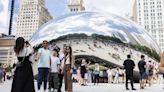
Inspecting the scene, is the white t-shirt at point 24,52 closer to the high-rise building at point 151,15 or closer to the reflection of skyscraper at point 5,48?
the high-rise building at point 151,15

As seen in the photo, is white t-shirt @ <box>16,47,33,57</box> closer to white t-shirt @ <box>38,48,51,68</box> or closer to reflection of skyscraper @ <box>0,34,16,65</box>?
white t-shirt @ <box>38,48,51,68</box>

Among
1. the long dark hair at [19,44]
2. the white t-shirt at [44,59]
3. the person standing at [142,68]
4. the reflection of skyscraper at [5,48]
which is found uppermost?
the reflection of skyscraper at [5,48]

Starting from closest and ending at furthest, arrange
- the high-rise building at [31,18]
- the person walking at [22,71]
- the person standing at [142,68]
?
the person walking at [22,71] < the person standing at [142,68] < the high-rise building at [31,18]

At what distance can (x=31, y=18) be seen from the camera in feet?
484

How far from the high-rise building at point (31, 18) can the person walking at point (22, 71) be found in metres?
140

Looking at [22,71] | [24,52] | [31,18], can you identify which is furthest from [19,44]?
[31,18]

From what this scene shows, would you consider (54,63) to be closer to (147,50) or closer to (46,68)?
(46,68)

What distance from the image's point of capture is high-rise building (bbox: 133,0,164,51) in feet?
400

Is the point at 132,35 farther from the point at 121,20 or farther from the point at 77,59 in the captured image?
the point at 77,59

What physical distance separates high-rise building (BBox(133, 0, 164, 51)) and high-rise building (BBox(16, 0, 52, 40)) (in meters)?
41.6

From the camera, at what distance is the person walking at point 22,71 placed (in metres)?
5.51

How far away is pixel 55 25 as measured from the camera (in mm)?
21203

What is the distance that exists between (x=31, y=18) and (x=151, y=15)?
5177 cm

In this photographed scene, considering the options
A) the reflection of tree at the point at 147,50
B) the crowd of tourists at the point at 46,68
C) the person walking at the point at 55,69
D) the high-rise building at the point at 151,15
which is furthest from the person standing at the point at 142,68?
the high-rise building at the point at 151,15
